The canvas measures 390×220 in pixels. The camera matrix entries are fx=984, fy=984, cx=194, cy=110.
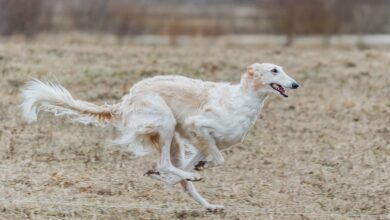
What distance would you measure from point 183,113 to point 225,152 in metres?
2.77

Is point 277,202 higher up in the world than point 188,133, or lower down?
lower down

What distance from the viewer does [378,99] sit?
14250mm

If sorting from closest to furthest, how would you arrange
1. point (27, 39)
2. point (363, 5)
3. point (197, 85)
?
point (197, 85), point (27, 39), point (363, 5)

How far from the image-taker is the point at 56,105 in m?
8.74

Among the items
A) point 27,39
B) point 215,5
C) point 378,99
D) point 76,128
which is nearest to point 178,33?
point 27,39

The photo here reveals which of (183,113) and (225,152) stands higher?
(183,113)

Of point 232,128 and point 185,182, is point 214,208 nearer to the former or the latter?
point 185,182

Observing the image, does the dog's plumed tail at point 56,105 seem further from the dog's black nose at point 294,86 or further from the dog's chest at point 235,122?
the dog's black nose at point 294,86

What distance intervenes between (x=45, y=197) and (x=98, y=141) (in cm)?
288

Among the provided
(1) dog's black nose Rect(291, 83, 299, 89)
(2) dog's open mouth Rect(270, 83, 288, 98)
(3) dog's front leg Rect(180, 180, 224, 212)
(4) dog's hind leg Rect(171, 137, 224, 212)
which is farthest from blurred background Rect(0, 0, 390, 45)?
(1) dog's black nose Rect(291, 83, 299, 89)

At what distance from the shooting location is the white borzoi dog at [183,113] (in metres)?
8.18

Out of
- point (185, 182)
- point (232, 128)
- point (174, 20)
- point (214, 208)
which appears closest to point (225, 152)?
point (185, 182)

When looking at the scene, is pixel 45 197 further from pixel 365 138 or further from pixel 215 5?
pixel 215 5

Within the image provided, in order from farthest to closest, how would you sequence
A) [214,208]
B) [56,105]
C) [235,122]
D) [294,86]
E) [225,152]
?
[225,152]
[56,105]
[214,208]
[235,122]
[294,86]
